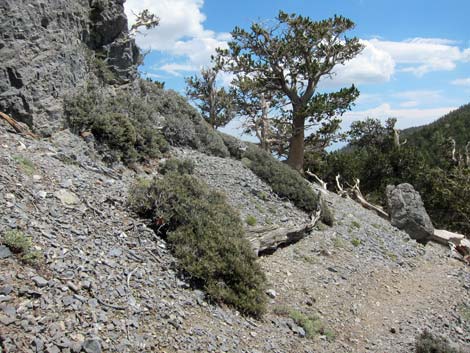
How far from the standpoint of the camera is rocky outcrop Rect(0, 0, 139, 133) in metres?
9.13

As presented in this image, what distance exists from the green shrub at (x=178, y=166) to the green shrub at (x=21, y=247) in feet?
19.7

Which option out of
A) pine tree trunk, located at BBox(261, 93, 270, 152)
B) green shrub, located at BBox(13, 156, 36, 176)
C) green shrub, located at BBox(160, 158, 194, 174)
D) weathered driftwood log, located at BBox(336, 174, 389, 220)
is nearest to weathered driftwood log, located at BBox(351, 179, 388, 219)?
weathered driftwood log, located at BBox(336, 174, 389, 220)

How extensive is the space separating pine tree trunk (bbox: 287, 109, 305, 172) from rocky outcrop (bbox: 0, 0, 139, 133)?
447 inches

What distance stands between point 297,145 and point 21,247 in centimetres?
1796

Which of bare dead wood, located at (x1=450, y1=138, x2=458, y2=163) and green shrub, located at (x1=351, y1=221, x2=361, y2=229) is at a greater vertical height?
bare dead wood, located at (x1=450, y1=138, x2=458, y2=163)

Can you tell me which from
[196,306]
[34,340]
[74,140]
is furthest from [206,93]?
[34,340]

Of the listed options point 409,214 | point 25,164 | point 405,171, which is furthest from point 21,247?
point 405,171

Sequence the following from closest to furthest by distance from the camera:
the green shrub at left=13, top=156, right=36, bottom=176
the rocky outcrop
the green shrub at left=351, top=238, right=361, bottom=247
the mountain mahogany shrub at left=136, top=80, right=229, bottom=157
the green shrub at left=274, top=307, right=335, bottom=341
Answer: the green shrub at left=13, top=156, right=36, bottom=176, the green shrub at left=274, top=307, right=335, bottom=341, the rocky outcrop, the green shrub at left=351, top=238, right=361, bottom=247, the mountain mahogany shrub at left=136, top=80, right=229, bottom=157

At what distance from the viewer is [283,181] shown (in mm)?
14258

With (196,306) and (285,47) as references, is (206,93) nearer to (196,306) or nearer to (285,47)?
(285,47)

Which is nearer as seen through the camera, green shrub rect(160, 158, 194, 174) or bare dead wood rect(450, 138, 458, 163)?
green shrub rect(160, 158, 194, 174)

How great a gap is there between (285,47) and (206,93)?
28.0 feet

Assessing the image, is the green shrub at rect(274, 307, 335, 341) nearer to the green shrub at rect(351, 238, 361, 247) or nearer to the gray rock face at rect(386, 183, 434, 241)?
the green shrub at rect(351, 238, 361, 247)

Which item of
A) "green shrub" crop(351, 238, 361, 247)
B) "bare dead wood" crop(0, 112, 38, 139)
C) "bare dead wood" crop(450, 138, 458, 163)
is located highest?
"bare dead wood" crop(450, 138, 458, 163)
